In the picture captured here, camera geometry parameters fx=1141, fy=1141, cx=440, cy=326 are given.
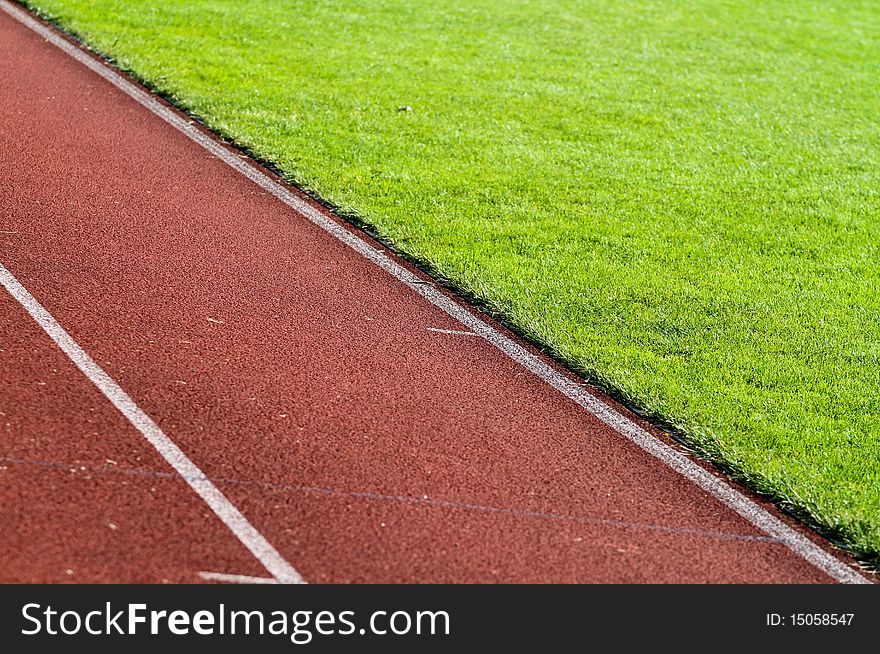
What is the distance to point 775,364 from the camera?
753cm

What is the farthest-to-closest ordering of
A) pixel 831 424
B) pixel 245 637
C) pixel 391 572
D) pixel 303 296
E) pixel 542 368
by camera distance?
pixel 303 296, pixel 542 368, pixel 831 424, pixel 391 572, pixel 245 637

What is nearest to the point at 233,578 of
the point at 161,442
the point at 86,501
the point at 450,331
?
→ the point at 86,501

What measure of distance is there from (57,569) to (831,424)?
4.49 meters

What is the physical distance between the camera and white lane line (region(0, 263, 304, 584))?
16.9ft

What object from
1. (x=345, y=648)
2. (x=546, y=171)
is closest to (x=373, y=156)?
(x=546, y=171)

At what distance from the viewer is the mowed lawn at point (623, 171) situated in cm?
717

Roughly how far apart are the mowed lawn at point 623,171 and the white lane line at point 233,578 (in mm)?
2793

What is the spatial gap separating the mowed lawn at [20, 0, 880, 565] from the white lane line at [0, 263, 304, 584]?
106 inches

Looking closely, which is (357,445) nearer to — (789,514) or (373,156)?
(789,514)

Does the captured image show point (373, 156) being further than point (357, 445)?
Yes

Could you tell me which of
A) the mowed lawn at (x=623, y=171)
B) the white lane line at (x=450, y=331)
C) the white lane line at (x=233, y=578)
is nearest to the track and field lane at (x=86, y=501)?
the white lane line at (x=233, y=578)

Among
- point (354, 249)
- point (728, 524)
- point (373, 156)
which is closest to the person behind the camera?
point (728, 524)

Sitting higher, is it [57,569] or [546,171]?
[546,171]

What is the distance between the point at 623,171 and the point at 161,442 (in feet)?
21.4
